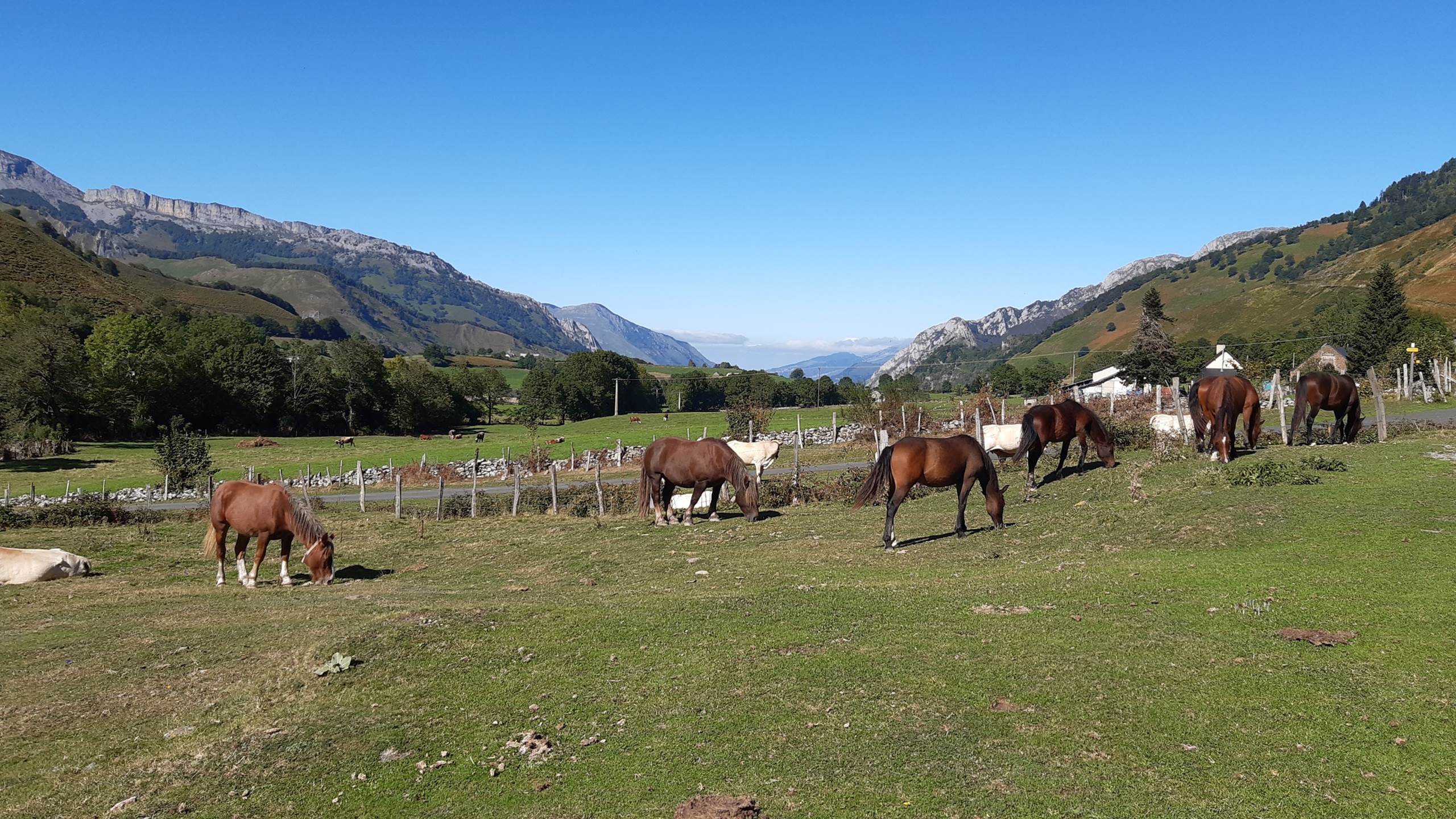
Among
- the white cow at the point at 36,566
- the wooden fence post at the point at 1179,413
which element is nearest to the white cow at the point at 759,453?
the wooden fence post at the point at 1179,413

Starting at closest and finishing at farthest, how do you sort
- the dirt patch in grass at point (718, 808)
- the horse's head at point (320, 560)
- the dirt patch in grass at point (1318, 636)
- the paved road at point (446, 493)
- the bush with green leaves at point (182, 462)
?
the dirt patch in grass at point (718, 808), the dirt patch in grass at point (1318, 636), the horse's head at point (320, 560), the paved road at point (446, 493), the bush with green leaves at point (182, 462)

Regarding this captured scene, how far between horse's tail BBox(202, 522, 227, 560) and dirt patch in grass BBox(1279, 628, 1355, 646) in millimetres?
17926

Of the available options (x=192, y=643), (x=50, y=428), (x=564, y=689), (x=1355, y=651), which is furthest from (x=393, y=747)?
(x=50, y=428)

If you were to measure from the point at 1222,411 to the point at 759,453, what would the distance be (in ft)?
57.2

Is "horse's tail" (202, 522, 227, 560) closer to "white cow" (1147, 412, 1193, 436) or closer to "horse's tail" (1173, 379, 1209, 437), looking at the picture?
"horse's tail" (1173, 379, 1209, 437)

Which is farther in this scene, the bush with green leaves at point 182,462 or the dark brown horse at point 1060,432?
the bush with green leaves at point 182,462

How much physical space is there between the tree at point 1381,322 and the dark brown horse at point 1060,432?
60.0 m

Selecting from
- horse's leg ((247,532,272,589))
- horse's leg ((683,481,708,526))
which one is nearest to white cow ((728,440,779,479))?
horse's leg ((683,481,708,526))

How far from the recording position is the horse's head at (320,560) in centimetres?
1595

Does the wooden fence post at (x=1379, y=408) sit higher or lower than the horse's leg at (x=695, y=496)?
higher

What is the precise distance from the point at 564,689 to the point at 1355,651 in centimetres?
830

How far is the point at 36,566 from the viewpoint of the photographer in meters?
15.9

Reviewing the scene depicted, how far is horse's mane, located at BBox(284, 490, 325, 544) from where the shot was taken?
1592 cm

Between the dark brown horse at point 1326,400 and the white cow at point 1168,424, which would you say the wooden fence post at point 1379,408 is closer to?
the dark brown horse at point 1326,400
